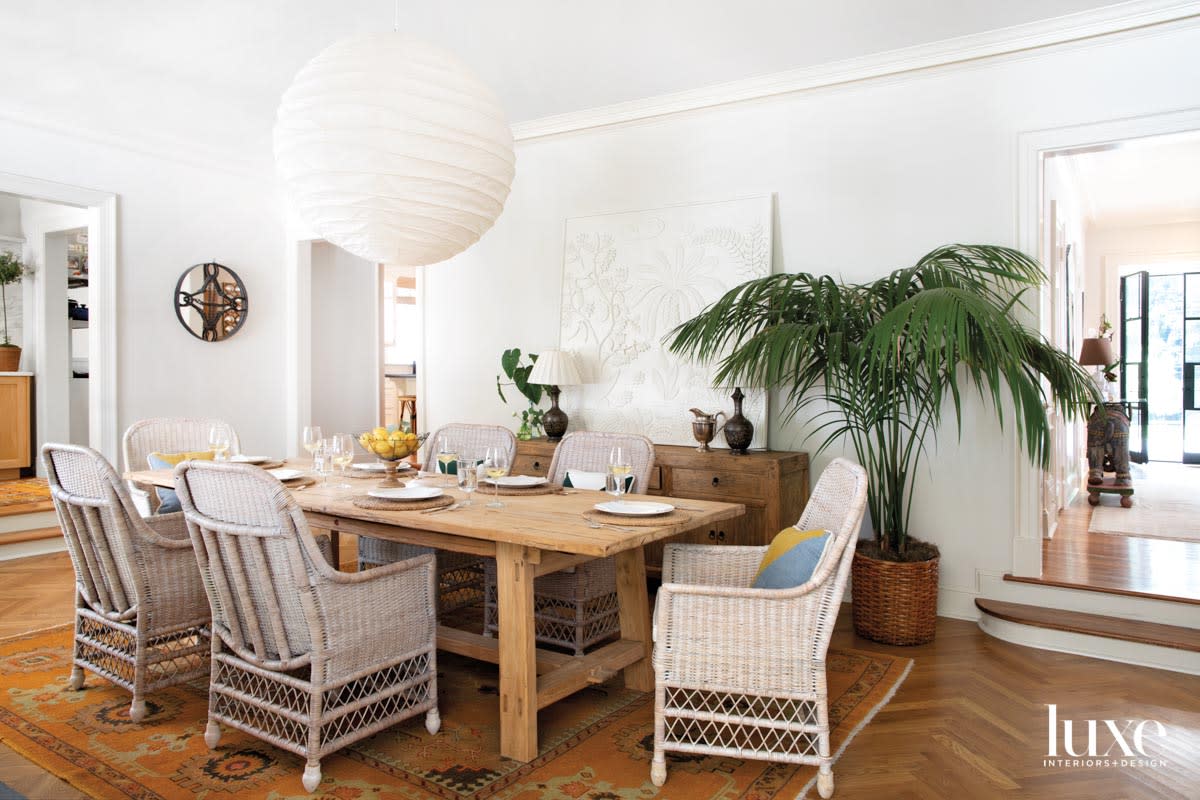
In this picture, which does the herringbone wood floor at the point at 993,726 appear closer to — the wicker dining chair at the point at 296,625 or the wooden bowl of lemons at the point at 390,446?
the wicker dining chair at the point at 296,625

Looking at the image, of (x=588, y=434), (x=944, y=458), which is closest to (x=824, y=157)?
(x=944, y=458)

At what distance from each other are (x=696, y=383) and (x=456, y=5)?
7.23 ft

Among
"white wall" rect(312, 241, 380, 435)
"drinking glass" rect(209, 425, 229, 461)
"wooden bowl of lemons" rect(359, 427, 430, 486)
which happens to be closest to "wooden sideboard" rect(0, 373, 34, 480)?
"white wall" rect(312, 241, 380, 435)

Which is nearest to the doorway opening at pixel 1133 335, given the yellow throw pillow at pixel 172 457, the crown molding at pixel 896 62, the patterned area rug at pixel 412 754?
the crown molding at pixel 896 62

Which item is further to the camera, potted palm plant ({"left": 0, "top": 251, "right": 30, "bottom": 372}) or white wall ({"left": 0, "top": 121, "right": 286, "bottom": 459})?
potted palm plant ({"left": 0, "top": 251, "right": 30, "bottom": 372})

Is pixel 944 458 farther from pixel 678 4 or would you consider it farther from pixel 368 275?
pixel 368 275

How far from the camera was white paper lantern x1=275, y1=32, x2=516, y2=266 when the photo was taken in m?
2.38

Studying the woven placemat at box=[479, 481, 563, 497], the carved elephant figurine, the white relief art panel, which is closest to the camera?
the woven placemat at box=[479, 481, 563, 497]

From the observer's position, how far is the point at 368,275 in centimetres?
755

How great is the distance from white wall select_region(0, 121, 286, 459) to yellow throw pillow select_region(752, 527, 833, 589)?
15.1 feet

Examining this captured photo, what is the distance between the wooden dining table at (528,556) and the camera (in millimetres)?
2279

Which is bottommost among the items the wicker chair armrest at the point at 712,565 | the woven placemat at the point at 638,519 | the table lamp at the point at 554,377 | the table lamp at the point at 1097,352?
the wicker chair armrest at the point at 712,565

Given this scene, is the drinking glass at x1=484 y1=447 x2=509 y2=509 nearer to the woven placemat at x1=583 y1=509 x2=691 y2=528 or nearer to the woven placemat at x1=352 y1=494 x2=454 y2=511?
the woven placemat at x1=352 y1=494 x2=454 y2=511

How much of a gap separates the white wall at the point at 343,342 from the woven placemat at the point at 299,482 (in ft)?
12.9
